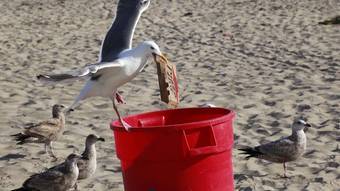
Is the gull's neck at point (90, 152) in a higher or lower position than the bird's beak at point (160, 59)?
lower

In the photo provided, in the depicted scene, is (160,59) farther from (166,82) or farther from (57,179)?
(57,179)

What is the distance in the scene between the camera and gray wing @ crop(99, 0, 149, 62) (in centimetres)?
520

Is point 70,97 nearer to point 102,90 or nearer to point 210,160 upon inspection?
point 102,90

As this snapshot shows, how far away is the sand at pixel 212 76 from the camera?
22.3ft

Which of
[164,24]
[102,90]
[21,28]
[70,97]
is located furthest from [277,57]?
[102,90]

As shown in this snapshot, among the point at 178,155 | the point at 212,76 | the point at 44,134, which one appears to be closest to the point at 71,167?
the point at 44,134

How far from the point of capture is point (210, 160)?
415cm

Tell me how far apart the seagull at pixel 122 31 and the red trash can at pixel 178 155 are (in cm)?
103

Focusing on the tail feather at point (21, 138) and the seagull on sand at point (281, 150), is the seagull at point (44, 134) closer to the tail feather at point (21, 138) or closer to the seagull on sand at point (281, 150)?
the tail feather at point (21, 138)

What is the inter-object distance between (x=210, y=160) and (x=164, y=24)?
1527cm

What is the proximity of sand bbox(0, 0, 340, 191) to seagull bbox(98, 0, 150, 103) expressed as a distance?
4.52 feet

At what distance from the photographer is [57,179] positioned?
5.98 meters

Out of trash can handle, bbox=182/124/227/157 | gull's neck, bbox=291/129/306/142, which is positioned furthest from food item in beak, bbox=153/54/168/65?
gull's neck, bbox=291/129/306/142

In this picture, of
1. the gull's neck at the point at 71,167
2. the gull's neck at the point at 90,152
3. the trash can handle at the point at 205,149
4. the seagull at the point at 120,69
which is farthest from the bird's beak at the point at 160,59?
the gull's neck at the point at 90,152
